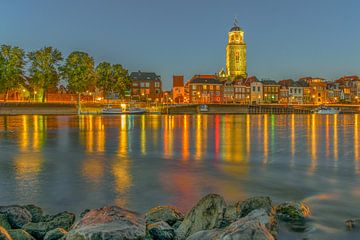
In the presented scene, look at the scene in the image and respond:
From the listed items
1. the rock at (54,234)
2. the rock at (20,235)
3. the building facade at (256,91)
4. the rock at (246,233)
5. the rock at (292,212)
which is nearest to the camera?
the rock at (246,233)

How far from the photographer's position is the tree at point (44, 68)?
345 ft

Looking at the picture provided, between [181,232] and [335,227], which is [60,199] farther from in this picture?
[335,227]

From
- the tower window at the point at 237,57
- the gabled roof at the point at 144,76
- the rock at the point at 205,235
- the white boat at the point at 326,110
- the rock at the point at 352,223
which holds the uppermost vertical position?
the tower window at the point at 237,57

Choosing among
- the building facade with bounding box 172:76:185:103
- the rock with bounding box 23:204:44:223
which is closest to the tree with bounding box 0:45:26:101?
the building facade with bounding box 172:76:185:103

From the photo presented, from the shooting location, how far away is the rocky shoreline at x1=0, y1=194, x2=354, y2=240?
741cm

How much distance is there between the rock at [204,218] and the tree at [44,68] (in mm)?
100692

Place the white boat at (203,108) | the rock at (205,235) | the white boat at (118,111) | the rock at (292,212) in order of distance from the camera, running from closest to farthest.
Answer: the rock at (205,235) < the rock at (292,212) < the white boat at (118,111) < the white boat at (203,108)

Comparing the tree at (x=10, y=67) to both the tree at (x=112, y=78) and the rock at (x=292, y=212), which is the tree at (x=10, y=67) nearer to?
the tree at (x=112, y=78)

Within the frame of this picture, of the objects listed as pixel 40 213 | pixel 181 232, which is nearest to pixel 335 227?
pixel 181 232

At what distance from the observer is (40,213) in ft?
35.8

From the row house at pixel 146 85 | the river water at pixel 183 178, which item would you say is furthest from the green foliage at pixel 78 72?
the river water at pixel 183 178

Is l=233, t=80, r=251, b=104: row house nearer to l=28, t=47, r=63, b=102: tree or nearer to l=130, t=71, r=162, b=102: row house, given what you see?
l=130, t=71, r=162, b=102: row house

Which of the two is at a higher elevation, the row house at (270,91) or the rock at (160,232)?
the row house at (270,91)

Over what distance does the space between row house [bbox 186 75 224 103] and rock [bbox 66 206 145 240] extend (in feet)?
461
